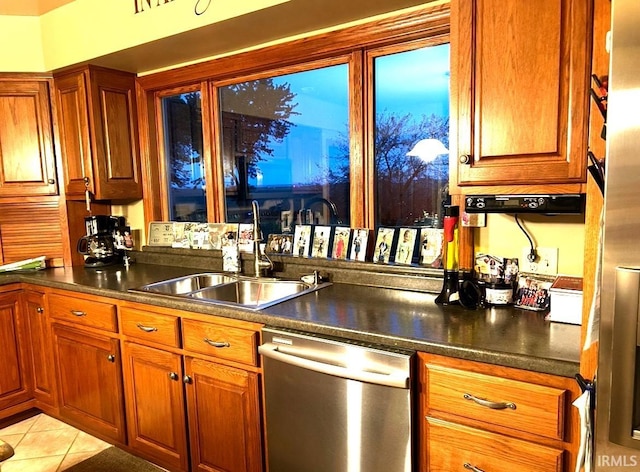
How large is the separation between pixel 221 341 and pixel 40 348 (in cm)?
159

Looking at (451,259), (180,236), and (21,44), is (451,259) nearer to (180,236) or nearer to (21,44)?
(180,236)

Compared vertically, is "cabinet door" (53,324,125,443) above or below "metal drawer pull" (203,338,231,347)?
below

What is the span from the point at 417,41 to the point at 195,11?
1.07 metres

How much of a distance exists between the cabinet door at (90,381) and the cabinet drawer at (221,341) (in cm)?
58

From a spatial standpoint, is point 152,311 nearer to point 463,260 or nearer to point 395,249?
point 395,249

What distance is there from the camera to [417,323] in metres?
1.62

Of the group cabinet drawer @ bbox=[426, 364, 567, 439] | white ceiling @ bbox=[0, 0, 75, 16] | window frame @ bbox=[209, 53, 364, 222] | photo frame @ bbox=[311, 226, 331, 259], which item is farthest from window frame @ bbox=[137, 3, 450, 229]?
cabinet drawer @ bbox=[426, 364, 567, 439]

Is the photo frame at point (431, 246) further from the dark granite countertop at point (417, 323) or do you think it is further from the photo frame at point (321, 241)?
the photo frame at point (321, 241)

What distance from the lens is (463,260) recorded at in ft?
6.53

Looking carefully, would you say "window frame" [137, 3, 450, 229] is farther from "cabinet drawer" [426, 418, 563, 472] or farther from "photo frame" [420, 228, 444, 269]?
"cabinet drawer" [426, 418, 563, 472]

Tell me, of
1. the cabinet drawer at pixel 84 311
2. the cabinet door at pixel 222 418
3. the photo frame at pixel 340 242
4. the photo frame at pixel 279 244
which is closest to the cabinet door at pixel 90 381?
the cabinet drawer at pixel 84 311

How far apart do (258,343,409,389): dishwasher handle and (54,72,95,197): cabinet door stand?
75.0 inches

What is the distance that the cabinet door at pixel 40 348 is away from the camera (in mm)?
2740

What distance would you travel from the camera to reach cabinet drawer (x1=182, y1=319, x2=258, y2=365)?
72.6 inches
